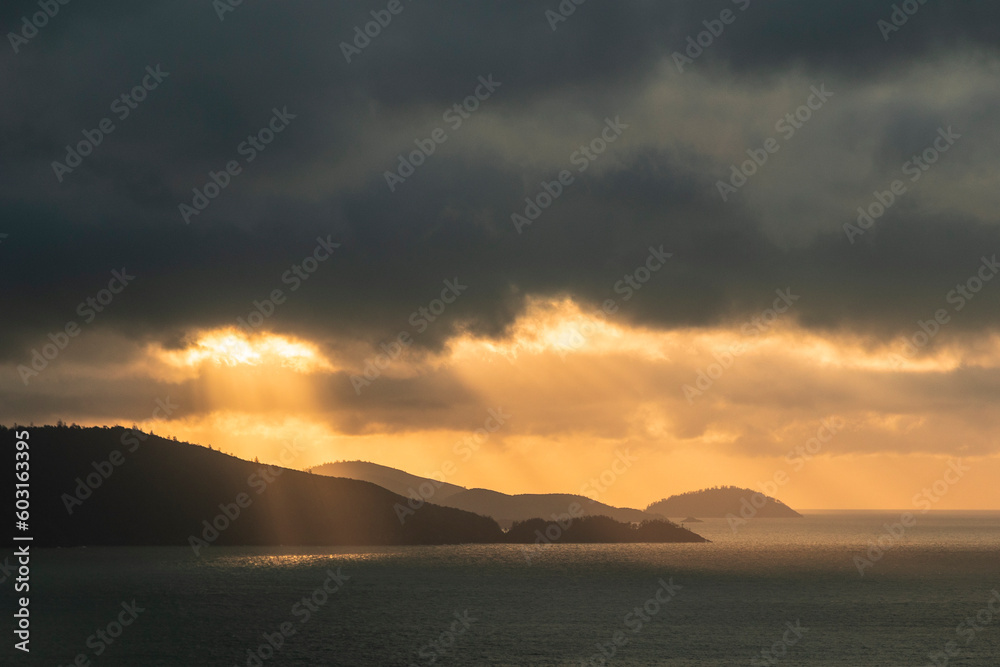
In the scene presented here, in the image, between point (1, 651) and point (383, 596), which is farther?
point (383, 596)

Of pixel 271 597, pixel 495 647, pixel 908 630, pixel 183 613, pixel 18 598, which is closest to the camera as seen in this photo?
pixel 495 647

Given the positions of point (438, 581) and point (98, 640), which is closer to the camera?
point (98, 640)

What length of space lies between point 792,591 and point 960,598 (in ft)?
89.3

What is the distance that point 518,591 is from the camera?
153 meters

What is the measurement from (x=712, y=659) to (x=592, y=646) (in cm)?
1302

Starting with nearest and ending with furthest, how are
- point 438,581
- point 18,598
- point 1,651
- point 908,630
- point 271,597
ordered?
1. point 1,651
2. point 908,630
3. point 18,598
4. point 271,597
5. point 438,581

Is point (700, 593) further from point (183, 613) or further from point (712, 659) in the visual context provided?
point (183, 613)

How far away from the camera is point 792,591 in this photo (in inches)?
6176

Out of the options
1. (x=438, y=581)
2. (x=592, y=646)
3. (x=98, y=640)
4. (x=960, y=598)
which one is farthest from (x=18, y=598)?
(x=960, y=598)

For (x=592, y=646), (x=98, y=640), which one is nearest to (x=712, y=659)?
(x=592, y=646)

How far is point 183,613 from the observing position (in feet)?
379

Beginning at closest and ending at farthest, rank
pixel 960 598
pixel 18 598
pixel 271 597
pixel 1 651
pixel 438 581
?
pixel 1 651 < pixel 18 598 < pixel 271 597 < pixel 960 598 < pixel 438 581

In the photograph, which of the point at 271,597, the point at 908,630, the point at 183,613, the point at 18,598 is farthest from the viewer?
the point at 271,597

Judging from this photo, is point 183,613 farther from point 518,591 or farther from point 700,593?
point 700,593
